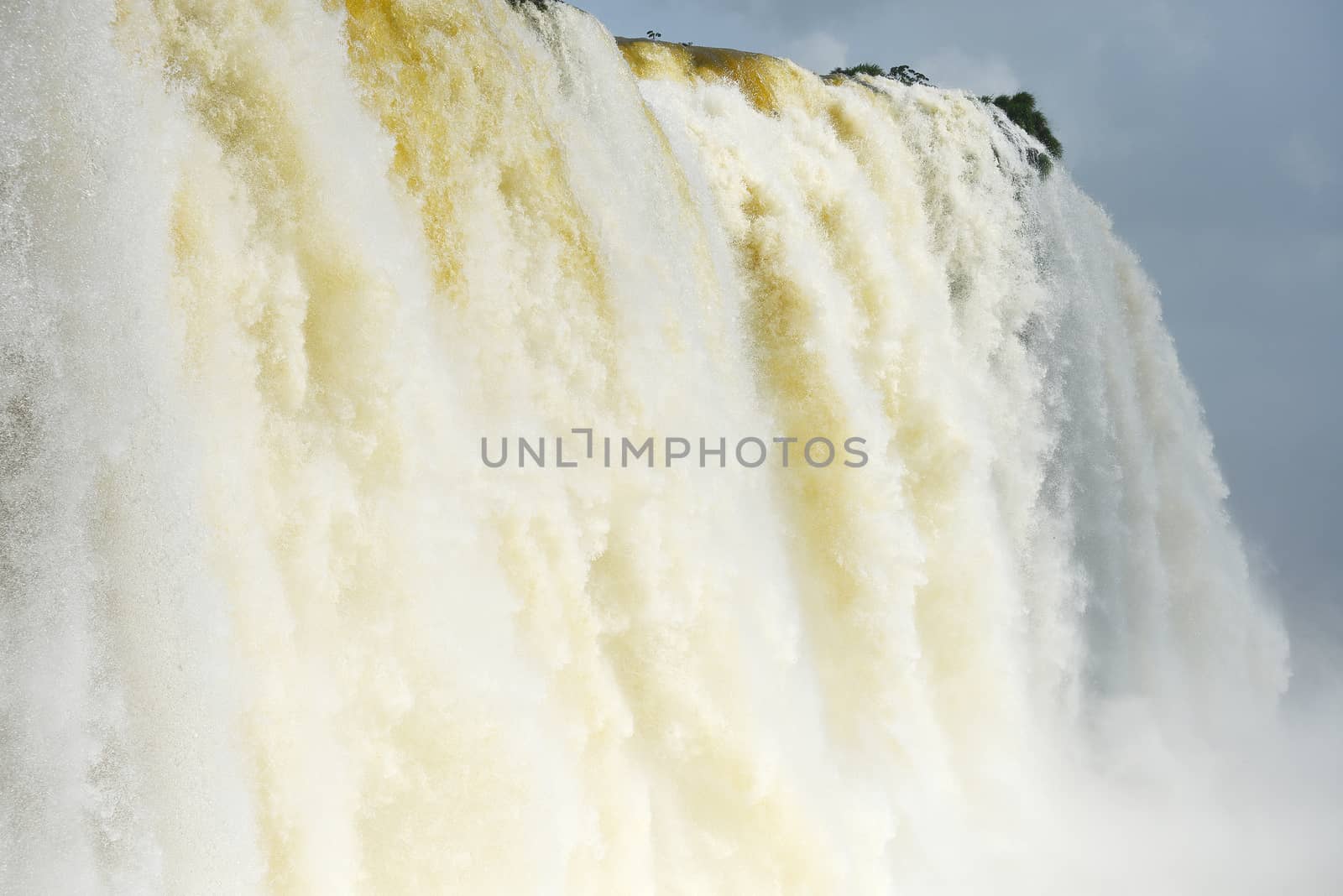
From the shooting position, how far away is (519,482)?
5844 millimetres

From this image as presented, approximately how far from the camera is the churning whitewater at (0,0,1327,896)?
13.3 ft

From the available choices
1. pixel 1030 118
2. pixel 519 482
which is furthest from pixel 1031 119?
pixel 519 482

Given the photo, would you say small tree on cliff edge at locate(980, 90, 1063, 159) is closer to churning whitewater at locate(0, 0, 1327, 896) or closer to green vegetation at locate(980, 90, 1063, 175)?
green vegetation at locate(980, 90, 1063, 175)

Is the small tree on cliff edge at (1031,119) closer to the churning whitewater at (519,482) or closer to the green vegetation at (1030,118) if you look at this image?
the green vegetation at (1030,118)

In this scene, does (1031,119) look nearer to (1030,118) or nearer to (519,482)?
(1030,118)

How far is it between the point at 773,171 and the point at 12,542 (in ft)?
18.8

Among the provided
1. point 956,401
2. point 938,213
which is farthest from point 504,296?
point 938,213

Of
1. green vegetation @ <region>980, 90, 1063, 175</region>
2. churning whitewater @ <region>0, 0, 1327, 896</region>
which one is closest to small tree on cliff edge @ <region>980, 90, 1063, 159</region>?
green vegetation @ <region>980, 90, 1063, 175</region>

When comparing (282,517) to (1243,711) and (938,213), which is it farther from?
(1243,711)

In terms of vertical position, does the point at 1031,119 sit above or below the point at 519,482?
above

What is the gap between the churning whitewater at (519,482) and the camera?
406 centimetres

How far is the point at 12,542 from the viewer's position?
3.86m

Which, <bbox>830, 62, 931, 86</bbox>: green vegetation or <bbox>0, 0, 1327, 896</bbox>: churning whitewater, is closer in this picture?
<bbox>0, 0, 1327, 896</bbox>: churning whitewater

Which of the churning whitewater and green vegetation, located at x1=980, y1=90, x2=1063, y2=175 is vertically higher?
green vegetation, located at x1=980, y1=90, x2=1063, y2=175
